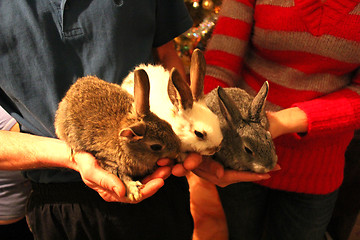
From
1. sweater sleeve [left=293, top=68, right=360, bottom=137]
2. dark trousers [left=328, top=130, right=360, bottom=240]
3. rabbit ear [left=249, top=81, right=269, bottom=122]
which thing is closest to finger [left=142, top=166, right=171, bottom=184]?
rabbit ear [left=249, top=81, right=269, bottom=122]

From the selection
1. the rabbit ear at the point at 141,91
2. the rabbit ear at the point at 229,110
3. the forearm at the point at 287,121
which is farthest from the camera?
the forearm at the point at 287,121

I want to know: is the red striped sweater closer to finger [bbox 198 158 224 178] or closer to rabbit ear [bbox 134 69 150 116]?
finger [bbox 198 158 224 178]

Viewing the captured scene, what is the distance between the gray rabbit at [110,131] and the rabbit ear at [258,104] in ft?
1.19

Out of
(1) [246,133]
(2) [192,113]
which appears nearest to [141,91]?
(2) [192,113]

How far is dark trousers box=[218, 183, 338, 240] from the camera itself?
1.48 meters

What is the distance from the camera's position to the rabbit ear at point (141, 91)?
0.79 metres

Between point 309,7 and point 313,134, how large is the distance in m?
0.64

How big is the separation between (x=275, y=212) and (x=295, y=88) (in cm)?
90

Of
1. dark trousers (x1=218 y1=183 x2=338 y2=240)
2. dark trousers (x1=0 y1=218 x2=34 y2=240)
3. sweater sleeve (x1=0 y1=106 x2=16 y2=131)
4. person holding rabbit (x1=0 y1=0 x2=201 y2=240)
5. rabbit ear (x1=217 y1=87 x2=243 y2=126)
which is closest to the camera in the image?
person holding rabbit (x1=0 y1=0 x2=201 y2=240)

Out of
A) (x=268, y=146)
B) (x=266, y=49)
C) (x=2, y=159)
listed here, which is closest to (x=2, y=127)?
(x=2, y=159)

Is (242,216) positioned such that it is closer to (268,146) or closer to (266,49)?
(268,146)

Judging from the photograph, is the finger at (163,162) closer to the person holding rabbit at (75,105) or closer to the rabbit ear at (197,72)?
the person holding rabbit at (75,105)

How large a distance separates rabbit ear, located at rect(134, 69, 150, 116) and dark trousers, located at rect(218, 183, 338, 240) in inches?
38.5

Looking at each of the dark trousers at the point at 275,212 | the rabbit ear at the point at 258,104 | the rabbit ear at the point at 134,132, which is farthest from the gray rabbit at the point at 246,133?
the dark trousers at the point at 275,212
